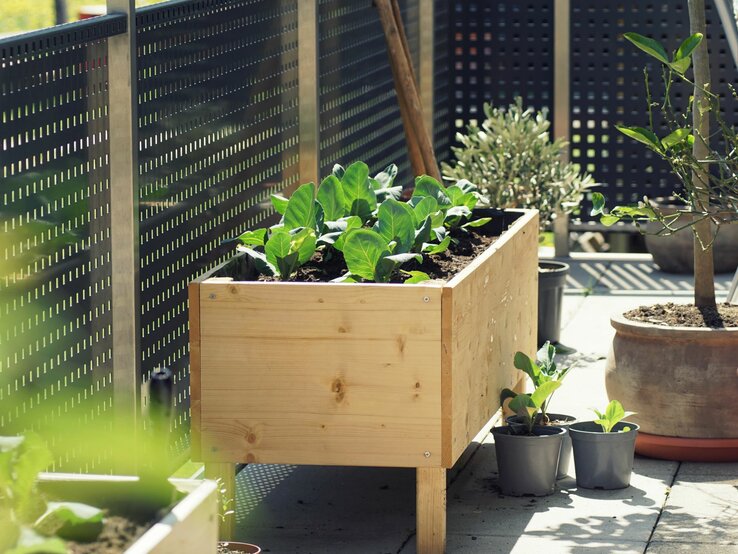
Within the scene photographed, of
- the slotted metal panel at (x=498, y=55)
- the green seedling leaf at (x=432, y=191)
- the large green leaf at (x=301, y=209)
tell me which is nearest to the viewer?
the large green leaf at (x=301, y=209)

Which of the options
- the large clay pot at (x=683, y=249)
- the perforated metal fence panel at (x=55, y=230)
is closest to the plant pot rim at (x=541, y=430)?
the perforated metal fence panel at (x=55, y=230)

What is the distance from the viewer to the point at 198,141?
5148mm

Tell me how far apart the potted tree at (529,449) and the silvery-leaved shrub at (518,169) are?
2.88 meters

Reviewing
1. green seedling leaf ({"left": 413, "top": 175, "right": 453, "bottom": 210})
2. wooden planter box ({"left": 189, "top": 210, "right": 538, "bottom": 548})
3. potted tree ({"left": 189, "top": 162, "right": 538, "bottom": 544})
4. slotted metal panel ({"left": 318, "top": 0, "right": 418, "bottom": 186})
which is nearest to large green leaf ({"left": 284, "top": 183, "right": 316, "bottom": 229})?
potted tree ({"left": 189, "top": 162, "right": 538, "bottom": 544})

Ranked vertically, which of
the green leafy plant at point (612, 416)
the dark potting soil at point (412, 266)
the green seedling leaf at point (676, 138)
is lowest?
the green leafy plant at point (612, 416)

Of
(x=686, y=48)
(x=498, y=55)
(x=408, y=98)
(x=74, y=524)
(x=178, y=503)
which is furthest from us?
(x=498, y=55)

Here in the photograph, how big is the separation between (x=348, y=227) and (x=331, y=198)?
20 cm

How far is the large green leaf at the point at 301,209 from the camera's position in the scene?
4852mm

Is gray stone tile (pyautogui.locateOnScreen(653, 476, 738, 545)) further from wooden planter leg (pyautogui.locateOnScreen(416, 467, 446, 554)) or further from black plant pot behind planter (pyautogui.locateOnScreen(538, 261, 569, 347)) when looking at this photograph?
black plant pot behind planter (pyautogui.locateOnScreen(538, 261, 569, 347))

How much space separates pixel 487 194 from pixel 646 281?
1.62 meters

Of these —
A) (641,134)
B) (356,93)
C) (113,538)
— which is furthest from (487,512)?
(356,93)

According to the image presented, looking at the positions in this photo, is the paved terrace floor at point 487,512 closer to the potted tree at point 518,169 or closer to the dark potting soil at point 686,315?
the dark potting soil at point 686,315

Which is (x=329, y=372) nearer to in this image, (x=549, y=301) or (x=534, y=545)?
(x=534, y=545)

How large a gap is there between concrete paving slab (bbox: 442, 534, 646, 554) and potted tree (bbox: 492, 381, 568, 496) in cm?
41
